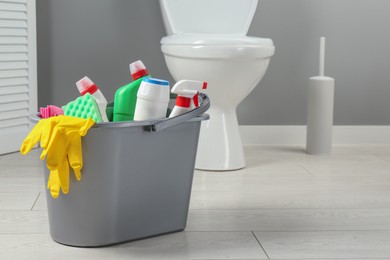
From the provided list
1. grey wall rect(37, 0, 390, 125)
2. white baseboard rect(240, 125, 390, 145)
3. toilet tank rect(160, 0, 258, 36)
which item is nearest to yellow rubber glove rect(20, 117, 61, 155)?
toilet tank rect(160, 0, 258, 36)

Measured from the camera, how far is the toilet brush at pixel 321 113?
2.31 meters

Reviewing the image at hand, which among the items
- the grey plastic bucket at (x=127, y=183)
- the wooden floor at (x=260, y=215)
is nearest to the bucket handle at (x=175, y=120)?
A: the grey plastic bucket at (x=127, y=183)

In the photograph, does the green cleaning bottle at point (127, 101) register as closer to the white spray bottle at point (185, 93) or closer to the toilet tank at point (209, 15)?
the white spray bottle at point (185, 93)

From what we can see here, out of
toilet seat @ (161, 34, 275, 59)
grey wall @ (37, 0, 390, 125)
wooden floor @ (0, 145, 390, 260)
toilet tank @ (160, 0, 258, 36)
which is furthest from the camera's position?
grey wall @ (37, 0, 390, 125)

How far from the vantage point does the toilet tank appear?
2287 mm

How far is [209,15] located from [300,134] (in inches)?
23.6

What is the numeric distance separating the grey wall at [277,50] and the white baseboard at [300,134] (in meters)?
0.03

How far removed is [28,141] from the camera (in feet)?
3.88

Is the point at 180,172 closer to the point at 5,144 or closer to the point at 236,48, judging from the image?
the point at 236,48

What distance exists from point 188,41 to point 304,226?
2.46 feet

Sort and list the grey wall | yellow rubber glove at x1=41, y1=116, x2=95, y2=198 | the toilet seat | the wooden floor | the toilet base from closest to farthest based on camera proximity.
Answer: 1. yellow rubber glove at x1=41, y1=116, x2=95, y2=198
2. the wooden floor
3. the toilet seat
4. the toilet base
5. the grey wall

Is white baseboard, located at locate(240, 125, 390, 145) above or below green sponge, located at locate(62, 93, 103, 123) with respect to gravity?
below

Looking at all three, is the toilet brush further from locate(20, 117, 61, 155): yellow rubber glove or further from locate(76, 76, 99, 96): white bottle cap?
locate(20, 117, 61, 155): yellow rubber glove

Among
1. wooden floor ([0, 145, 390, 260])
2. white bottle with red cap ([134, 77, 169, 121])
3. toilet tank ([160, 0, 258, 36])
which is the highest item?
toilet tank ([160, 0, 258, 36])
